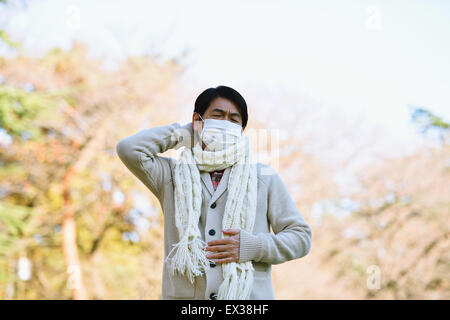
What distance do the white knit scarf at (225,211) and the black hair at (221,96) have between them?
0.15 metres

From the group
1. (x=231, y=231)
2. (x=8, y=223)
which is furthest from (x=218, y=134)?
(x=8, y=223)

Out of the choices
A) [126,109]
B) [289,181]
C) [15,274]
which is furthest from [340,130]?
[15,274]

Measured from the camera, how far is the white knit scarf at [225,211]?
6.31 feet

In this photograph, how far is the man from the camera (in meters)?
1.95

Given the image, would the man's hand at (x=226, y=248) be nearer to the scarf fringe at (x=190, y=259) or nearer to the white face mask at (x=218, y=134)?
the scarf fringe at (x=190, y=259)

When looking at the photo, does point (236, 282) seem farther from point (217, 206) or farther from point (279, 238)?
point (217, 206)

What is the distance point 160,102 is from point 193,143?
10.7m

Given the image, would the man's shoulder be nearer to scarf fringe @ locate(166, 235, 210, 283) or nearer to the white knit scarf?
the white knit scarf

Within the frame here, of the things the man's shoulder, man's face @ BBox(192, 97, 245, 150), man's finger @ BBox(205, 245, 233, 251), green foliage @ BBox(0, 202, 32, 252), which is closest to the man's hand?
man's finger @ BBox(205, 245, 233, 251)

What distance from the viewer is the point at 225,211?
204cm

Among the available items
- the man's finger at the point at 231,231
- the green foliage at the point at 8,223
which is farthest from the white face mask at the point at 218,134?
the green foliage at the point at 8,223

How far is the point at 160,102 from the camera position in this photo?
12.7m

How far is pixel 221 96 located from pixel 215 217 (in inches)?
22.7

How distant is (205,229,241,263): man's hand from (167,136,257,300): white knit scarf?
0.09 ft
